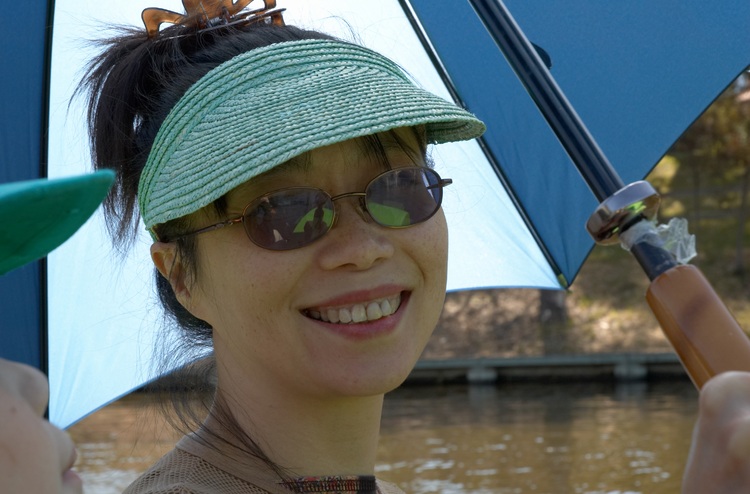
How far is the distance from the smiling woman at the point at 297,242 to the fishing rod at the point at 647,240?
20 cm

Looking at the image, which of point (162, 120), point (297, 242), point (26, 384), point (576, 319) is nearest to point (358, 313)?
point (297, 242)

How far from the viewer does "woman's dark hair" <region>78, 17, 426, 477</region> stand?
6.83 feet

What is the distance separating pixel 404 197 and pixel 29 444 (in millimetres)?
1084

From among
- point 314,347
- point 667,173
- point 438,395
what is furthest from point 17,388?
point 667,173

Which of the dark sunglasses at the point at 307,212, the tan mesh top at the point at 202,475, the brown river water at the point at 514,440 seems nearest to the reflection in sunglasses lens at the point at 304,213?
the dark sunglasses at the point at 307,212

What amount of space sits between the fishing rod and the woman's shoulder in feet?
2.65

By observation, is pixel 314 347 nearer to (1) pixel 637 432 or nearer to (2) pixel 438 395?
(1) pixel 637 432

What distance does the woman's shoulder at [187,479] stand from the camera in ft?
5.96

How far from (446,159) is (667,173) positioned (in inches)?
738

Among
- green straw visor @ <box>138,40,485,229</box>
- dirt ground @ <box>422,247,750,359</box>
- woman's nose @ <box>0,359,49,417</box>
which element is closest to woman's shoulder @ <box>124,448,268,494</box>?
green straw visor @ <box>138,40,485,229</box>

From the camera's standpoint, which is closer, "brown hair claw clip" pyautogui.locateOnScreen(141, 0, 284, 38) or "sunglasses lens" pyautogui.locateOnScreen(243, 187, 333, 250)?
"sunglasses lens" pyautogui.locateOnScreen(243, 187, 333, 250)

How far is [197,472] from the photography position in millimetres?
1885

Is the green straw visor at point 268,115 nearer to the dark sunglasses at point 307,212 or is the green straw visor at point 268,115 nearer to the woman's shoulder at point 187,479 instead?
the dark sunglasses at point 307,212

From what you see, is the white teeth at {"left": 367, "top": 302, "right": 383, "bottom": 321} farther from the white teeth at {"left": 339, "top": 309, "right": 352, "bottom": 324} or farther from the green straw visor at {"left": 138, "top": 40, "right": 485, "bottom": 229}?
the green straw visor at {"left": 138, "top": 40, "right": 485, "bottom": 229}
